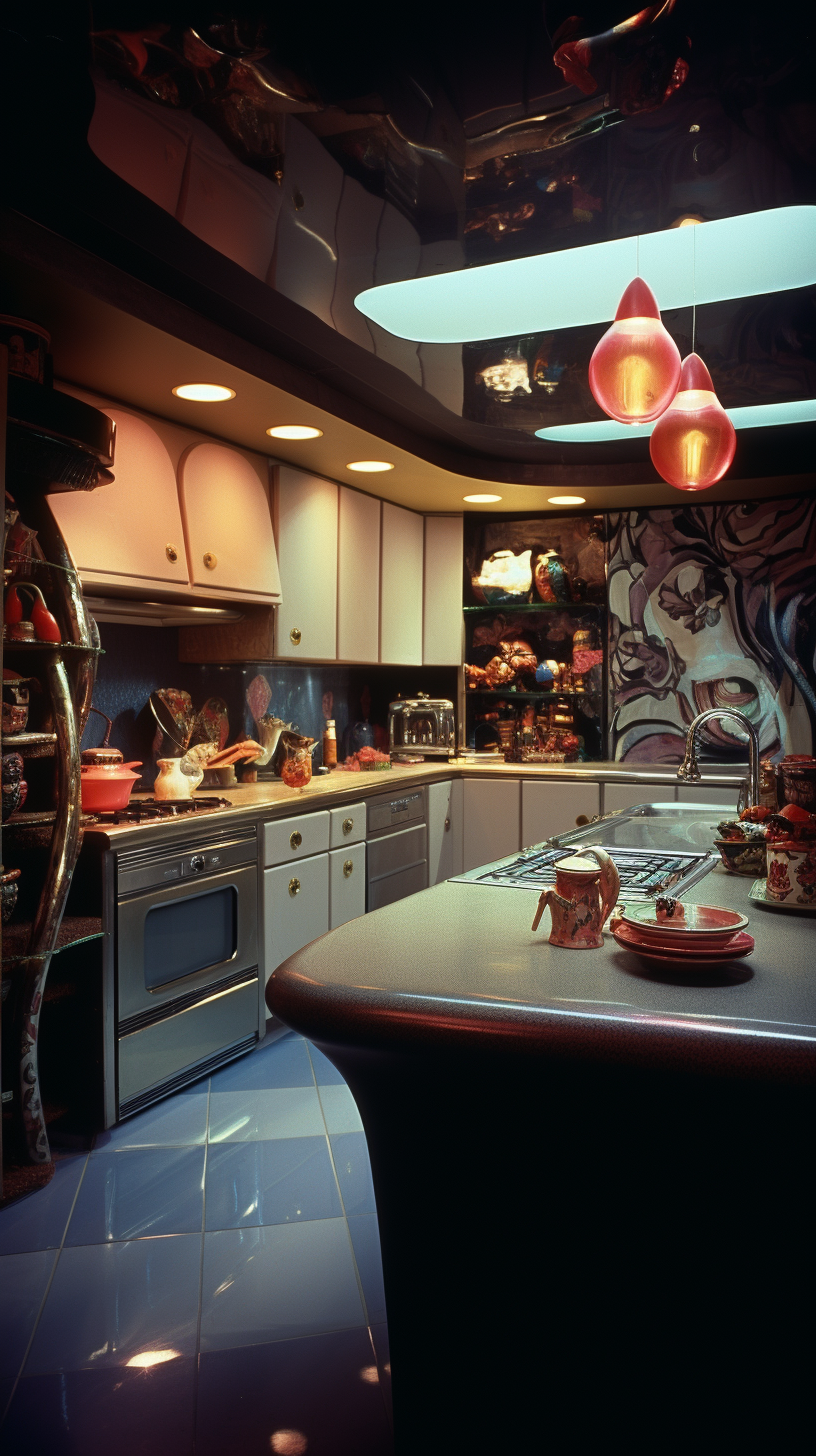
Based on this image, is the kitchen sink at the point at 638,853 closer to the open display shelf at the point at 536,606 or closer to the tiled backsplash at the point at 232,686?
the tiled backsplash at the point at 232,686

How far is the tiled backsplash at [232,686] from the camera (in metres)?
3.72

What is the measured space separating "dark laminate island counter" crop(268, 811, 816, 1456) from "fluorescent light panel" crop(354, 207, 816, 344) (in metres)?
2.04

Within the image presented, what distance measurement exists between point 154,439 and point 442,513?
2.34m

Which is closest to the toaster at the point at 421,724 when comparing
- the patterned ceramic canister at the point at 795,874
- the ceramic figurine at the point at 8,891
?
the ceramic figurine at the point at 8,891

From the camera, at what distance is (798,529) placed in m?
5.06

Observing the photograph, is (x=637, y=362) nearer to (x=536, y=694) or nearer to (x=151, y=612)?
(x=151, y=612)

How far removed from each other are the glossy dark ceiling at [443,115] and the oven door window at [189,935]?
6.07 feet

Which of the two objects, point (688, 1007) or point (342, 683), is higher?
point (342, 683)

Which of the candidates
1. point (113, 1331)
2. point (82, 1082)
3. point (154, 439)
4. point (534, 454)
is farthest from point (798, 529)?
point (113, 1331)

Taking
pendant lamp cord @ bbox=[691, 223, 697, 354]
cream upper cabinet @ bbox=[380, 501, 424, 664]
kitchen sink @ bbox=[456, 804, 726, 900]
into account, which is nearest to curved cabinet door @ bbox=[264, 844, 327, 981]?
kitchen sink @ bbox=[456, 804, 726, 900]

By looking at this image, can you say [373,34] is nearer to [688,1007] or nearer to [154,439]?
[688,1007]

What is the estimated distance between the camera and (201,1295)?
2035 millimetres

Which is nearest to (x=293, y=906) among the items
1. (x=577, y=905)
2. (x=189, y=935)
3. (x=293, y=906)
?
(x=293, y=906)

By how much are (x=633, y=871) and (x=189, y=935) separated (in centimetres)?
160
